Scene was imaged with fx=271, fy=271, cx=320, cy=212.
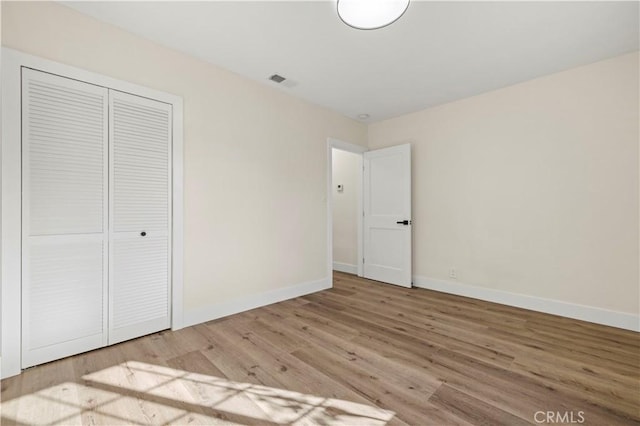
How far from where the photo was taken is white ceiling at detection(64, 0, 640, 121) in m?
2.09

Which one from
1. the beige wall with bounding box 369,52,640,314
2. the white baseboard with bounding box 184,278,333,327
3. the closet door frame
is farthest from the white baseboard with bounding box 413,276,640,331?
the closet door frame

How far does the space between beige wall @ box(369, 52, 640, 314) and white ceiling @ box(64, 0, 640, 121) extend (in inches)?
14.4

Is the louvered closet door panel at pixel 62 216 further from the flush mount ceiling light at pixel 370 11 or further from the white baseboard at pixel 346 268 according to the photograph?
the white baseboard at pixel 346 268

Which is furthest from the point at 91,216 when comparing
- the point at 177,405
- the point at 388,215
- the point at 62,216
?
the point at 388,215

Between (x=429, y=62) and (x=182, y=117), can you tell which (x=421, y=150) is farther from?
(x=182, y=117)

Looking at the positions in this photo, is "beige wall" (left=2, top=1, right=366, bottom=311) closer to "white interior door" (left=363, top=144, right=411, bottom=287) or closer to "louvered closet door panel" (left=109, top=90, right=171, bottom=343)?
"louvered closet door panel" (left=109, top=90, right=171, bottom=343)

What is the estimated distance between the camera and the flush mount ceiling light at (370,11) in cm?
178

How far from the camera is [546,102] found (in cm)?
312

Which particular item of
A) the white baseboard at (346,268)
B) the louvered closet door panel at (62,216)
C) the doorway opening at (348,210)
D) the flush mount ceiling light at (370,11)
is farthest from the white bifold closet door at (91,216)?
the white baseboard at (346,268)

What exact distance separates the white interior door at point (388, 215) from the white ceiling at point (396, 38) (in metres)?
1.27

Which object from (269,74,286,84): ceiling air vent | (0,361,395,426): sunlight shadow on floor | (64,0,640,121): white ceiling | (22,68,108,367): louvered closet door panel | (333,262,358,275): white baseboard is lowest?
(0,361,395,426): sunlight shadow on floor

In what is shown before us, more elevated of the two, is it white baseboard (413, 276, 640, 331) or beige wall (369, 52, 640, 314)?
beige wall (369, 52, 640, 314)

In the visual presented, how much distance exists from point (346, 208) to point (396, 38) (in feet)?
10.7

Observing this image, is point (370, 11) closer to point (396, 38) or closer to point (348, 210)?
point (396, 38)
